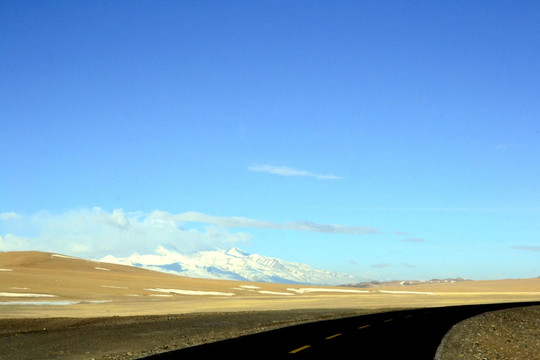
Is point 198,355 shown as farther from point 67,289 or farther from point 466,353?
point 67,289

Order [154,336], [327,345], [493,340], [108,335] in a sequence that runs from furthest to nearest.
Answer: [108,335] → [154,336] → [493,340] → [327,345]

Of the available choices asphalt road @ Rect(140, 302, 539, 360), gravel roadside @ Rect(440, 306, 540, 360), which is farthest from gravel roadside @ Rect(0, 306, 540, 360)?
asphalt road @ Rect(140, 302, 539, 360)

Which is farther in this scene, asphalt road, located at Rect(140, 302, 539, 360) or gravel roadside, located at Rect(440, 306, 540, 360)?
gravel roadside, located at Rect(440, 306, 540, 360)

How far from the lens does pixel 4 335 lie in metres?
28.7

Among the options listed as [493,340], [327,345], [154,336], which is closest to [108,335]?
[154,336]

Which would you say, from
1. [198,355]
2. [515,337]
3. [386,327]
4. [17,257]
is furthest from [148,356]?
[17,257]

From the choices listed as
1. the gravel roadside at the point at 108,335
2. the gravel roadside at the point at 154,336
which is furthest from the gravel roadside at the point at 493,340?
the gravel roadside at the point at 108,335

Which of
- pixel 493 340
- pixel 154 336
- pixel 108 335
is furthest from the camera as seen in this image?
pixel 108 335

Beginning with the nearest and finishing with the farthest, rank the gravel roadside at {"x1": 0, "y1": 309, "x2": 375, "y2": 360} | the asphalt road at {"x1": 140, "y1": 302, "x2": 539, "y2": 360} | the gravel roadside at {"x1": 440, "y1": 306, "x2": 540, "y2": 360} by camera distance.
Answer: the asphalt road at {"x1": 140, "y1": 302, "x2": 539, "y2": 360}, the gravel roadside at {"x1": 440, "y1": 306, "x2": 540, "y2": 360}, the gravel roadside at {"x1": 0, "y1": 309, "x2": 375, "y2": 360}

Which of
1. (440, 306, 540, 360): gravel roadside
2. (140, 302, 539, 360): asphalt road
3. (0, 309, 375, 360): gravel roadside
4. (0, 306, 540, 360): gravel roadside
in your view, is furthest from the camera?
(0, 309, 375, 360): gravel roadside

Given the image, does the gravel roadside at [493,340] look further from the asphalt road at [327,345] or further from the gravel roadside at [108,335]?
the gravel roadside at [108,335]

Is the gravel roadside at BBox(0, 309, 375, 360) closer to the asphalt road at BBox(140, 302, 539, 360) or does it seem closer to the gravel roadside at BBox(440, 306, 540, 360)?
the asphalt road at BBox(140, 302, 539, 360)

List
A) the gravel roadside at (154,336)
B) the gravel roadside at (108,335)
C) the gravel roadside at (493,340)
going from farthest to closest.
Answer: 1. the gravel roadside at (108,335)
2. the gravel roadside at (154,336)
3. the gravel roadside at (493,340)

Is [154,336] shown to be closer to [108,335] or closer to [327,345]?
[108,335]
